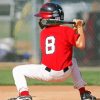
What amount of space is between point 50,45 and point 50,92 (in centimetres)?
174

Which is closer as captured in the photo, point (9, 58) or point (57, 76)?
point (57, 76)

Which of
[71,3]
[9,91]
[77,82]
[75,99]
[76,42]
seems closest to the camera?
[76,42]

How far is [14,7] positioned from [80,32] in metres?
6.90

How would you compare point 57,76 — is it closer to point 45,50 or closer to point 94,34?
point 45,50

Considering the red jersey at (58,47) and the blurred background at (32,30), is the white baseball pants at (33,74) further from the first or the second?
the blurred background at (32,30)

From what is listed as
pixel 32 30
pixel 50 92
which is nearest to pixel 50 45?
pixel 50 92

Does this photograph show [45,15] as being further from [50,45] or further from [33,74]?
[33,74]

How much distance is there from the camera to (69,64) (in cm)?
586

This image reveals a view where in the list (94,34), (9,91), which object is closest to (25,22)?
(94,34)

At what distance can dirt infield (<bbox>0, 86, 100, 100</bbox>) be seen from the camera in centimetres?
690

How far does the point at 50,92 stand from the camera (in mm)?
7500

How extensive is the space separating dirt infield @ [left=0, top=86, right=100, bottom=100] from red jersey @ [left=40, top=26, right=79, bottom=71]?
1071 millimetres

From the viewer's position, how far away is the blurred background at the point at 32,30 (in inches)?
485

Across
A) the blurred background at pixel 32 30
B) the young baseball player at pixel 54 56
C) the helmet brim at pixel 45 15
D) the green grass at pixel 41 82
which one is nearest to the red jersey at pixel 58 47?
the young baseball player at pixel 54 56
